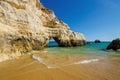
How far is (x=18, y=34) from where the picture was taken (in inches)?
484

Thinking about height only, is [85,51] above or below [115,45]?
below

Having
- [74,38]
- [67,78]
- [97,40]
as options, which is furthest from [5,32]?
[97,40]

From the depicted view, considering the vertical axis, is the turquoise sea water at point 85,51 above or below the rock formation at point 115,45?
below

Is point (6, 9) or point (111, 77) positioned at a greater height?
point (6, 9)

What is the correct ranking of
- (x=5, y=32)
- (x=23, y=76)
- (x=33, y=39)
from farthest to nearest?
(x=33, y=39) < (x=5, y=32) < (x=23, y=76)

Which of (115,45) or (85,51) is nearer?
(85,51)

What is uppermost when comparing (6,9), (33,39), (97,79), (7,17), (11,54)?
(6,9)

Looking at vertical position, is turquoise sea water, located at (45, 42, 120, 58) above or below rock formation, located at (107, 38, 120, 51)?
below

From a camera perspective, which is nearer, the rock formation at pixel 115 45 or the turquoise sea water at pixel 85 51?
the turquoise sea water at pixel 85 51

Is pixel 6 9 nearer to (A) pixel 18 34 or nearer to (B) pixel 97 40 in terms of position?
(A) pixel 18 34

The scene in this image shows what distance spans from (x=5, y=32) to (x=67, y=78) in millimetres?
6947

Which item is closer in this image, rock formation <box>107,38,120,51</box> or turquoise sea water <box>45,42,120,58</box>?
turquoise sea water <box>45,42,120,58</box>

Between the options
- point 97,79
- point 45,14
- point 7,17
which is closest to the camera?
point 97,79

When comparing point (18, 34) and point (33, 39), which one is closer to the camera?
point (18, 34)
